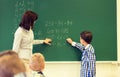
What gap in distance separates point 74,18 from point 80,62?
2.34 feet

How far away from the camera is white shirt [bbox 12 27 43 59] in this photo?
348cm

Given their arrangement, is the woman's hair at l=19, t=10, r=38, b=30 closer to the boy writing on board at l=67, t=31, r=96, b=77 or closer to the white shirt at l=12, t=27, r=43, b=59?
the white shirt at l=12, t=27, r=43, b=59

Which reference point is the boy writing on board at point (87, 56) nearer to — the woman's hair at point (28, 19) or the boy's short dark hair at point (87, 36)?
the boy's short dark hair at point (87, 36)

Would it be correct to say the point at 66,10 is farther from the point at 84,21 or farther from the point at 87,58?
the point at 87,58

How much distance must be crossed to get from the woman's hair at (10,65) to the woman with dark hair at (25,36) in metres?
2.18

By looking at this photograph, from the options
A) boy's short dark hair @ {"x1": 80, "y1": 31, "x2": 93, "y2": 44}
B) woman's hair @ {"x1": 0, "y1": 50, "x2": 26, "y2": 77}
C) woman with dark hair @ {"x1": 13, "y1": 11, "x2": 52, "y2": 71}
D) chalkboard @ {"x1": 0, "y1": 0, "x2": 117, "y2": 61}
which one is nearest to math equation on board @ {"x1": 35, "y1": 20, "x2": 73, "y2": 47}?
chalkboard @ {"x1": 0, "y1": 0, "x2": 117, "y2": 61}

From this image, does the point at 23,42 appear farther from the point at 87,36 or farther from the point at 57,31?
the point at 87,36

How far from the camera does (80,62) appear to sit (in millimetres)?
3939

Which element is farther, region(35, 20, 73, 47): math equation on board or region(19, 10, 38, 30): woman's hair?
region(35, 20, 73, 47): math equation on board

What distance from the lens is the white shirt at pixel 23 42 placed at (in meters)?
3.48

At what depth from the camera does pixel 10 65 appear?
1.23 m

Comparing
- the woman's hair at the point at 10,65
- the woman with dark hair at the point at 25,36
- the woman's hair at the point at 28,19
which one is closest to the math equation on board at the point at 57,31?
the woman with dark hair at the point at 25,36

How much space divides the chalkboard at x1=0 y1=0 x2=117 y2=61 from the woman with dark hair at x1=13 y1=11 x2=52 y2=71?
1.15 ft

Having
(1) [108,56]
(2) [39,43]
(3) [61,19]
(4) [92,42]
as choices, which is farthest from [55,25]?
(1) [108,56]
